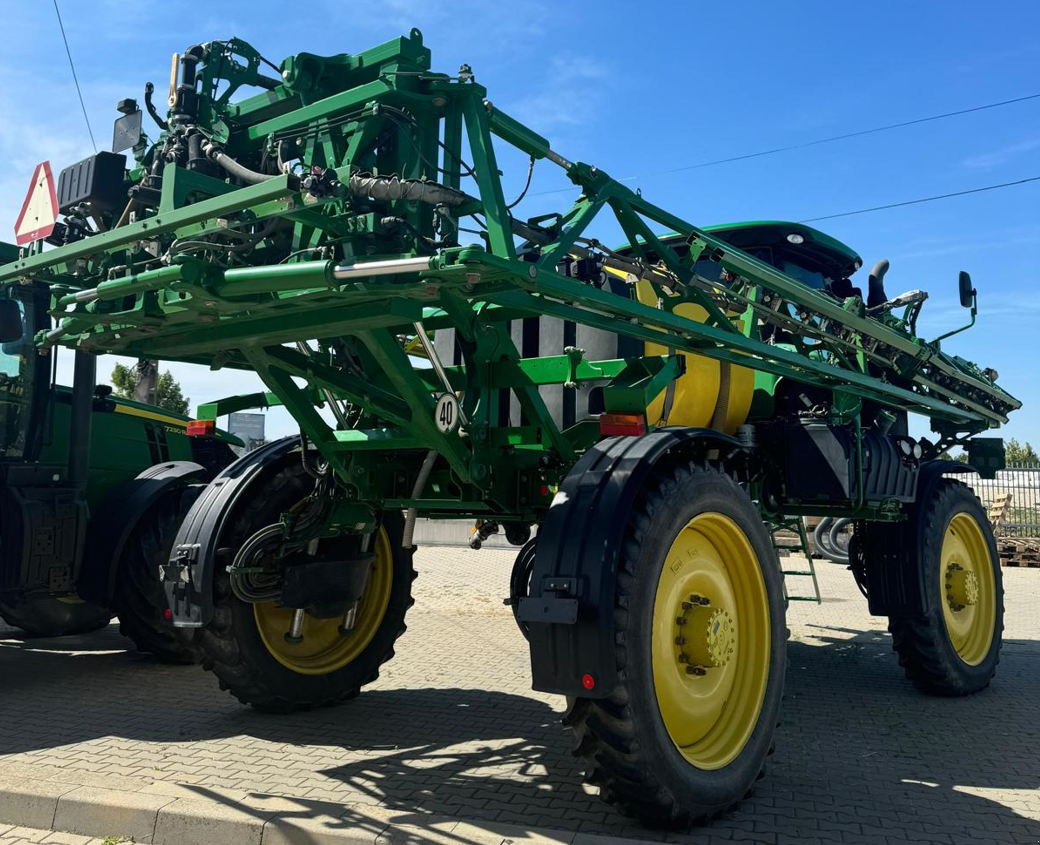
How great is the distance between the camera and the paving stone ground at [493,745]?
3.90m

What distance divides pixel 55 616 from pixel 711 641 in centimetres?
585

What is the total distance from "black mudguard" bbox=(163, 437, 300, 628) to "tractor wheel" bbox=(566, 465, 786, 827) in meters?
2.31

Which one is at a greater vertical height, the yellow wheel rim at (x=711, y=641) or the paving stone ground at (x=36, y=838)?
the yellow wheel rim at (x=711, y=641)

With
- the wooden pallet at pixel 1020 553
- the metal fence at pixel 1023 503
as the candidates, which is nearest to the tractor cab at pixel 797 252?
the wooden pallet at pixel 1020 553

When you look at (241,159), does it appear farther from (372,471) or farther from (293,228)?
(372,471)

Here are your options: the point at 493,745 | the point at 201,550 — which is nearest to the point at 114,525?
the point at 201,550

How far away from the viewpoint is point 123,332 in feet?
13.6

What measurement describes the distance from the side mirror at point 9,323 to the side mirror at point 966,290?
6751 millimetres

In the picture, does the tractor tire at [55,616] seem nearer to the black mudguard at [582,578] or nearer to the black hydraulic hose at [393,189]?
the black mudguard at [582,578]

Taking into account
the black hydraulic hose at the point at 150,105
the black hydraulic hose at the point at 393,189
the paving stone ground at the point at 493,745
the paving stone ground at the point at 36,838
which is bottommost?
the paving stone ground at the point at 36,838

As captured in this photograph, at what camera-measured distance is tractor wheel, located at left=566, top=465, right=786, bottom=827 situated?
3.50m

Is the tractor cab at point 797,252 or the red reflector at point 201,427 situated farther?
the tractor cab at point 797,252

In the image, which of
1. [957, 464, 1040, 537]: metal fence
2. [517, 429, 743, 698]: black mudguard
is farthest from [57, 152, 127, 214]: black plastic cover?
[957, 464, 1040, 537]: metal fence

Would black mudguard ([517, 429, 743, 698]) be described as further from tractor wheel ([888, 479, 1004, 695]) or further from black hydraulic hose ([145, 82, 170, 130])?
tractor wheel ([888, 479, 1004, 695])
